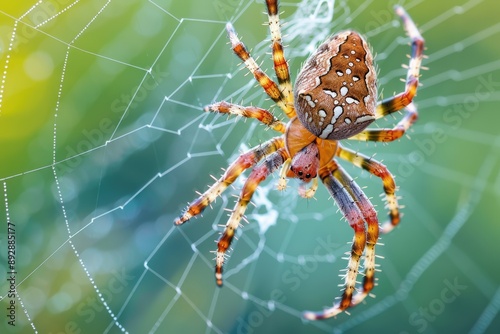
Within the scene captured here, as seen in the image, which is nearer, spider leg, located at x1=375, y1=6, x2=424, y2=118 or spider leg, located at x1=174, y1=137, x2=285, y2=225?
spider leg, located at x1=174, y1=137, x2=285, y2=225

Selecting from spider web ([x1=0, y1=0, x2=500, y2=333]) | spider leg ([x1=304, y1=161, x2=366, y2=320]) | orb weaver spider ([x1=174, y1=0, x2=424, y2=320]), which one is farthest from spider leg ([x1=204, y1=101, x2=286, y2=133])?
spider leg ([x1=304, y1=161, x2=366, y2=320])

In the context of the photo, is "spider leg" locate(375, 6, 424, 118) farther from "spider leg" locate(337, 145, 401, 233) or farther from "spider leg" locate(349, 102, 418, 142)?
"spider leg" locate(337, 145, 401, 233)

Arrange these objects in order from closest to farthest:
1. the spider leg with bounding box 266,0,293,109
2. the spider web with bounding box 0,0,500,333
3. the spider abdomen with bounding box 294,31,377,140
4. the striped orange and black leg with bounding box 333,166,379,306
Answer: the spider abdomen with bounding box 294,31,377,140
the spider leg with bounding box 266,0,293,109
the spider web with bounding box 0,0,500,333
the striped orange and black leg with bounding box 333,166,379,306

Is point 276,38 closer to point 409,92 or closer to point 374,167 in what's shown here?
point 409,92

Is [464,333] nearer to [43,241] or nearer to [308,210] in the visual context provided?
[308,210]

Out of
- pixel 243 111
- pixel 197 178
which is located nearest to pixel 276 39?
pixel 243 111

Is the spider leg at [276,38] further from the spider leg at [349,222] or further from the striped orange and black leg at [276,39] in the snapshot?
the spider leg at [349,222]

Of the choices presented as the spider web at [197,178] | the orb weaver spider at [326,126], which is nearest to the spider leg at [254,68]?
the orb weaver spider at [326,126]
